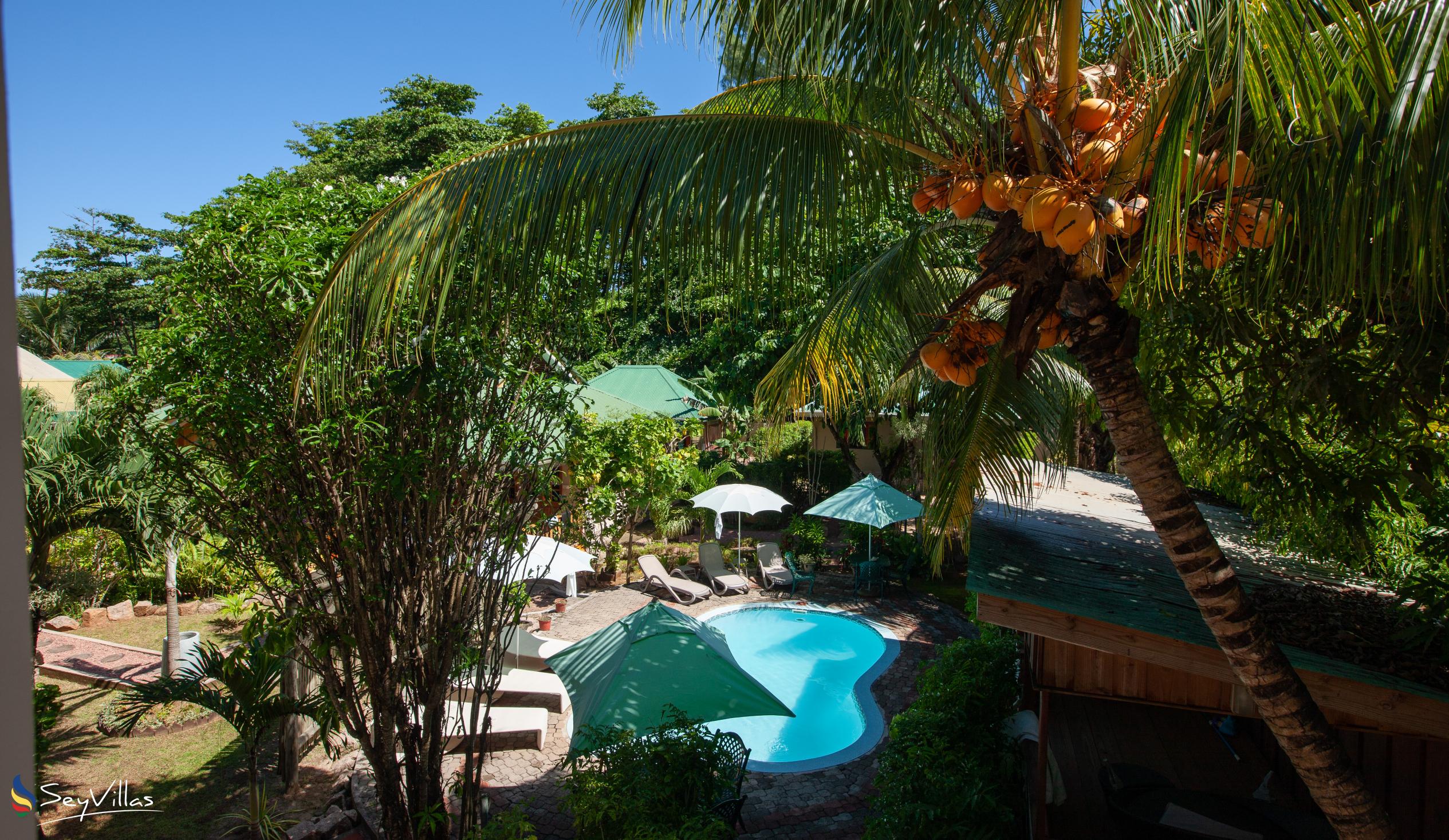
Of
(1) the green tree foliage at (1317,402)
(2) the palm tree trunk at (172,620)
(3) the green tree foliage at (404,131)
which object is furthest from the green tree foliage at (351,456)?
(3) the green tree foliage at (404,131)

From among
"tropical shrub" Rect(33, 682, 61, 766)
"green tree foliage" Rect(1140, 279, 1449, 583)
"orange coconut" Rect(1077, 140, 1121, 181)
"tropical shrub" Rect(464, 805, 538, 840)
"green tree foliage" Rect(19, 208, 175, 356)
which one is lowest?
"tropical shrub" Rect(464, 805, 538, 840)

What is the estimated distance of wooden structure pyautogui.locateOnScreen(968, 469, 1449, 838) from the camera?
12.8ft

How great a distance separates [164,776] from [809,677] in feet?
27.6

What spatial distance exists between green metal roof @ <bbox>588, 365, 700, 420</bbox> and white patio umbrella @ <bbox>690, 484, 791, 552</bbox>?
205 inches

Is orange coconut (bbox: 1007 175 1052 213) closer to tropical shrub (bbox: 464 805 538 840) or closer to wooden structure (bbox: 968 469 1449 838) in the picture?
wooden structure (bbox: 968 469 1449 838)

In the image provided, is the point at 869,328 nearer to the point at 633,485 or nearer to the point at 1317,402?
the point at 1317,402

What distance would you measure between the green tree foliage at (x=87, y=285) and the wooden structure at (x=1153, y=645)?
36353 millimetres

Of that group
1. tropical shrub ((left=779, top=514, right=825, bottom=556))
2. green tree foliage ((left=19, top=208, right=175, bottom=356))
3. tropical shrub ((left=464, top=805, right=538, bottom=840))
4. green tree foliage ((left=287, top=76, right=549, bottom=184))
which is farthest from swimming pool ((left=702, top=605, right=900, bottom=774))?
green tree foliage ((left=19, top=208, right=175, bottom=356))

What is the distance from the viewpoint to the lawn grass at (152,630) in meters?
10.8

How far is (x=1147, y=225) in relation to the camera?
95.9 inches

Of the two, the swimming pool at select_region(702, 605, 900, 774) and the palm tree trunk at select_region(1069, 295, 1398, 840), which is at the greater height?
the palm tree trunk at select_region(1069, 295, 1398, 840)

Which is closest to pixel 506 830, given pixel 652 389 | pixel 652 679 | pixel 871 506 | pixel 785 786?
pixel 652 679

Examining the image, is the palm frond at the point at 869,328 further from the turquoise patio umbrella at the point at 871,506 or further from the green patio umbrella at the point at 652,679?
the turquoise patio umbrella at the point at 871,506

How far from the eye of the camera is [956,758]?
19.9 ft
